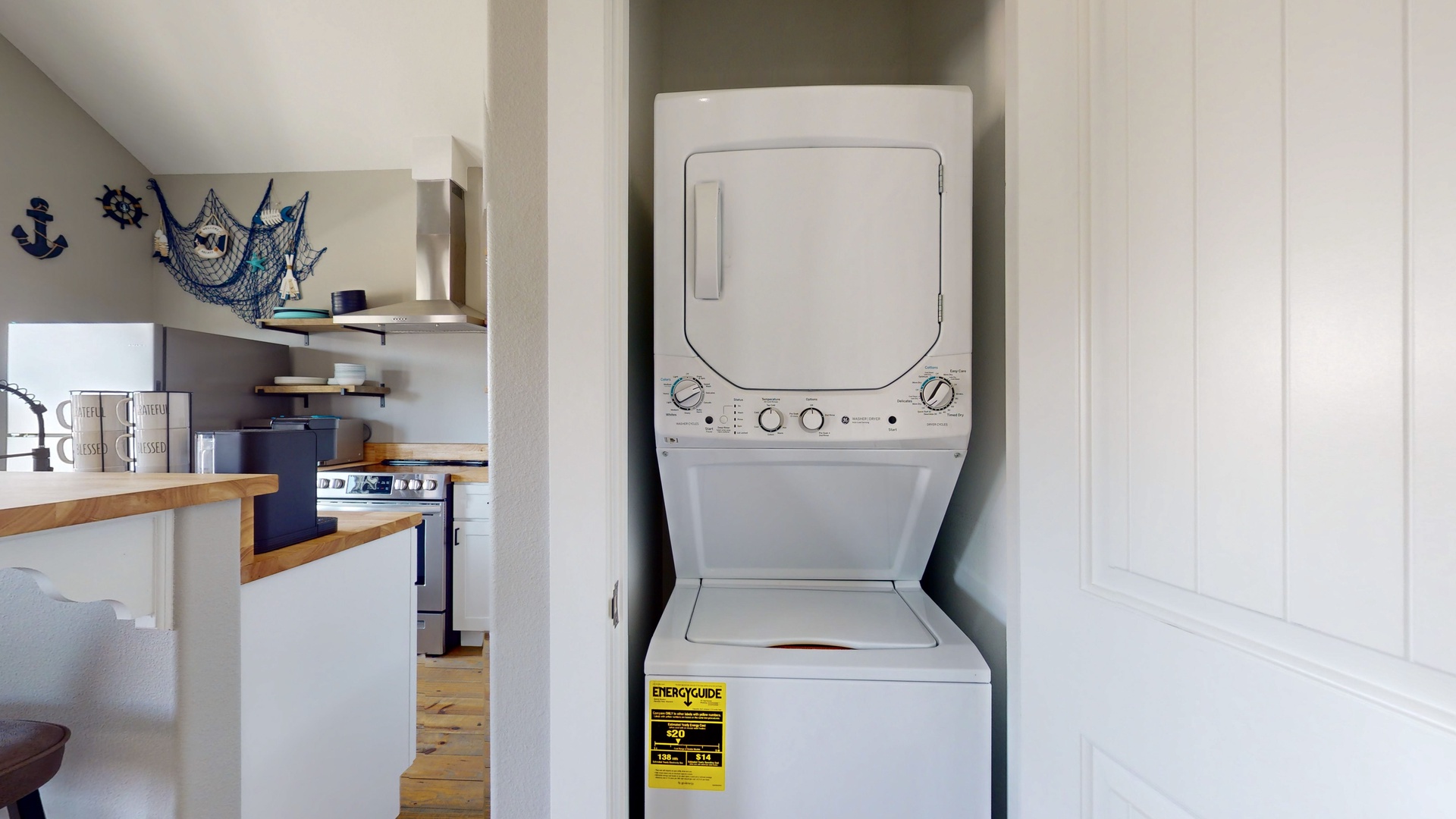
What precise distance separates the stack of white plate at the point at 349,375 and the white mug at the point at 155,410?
272cm

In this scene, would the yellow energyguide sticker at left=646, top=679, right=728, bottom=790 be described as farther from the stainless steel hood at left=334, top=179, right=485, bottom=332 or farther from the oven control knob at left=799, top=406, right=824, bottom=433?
the stainless steel hood at left=334, top=179, right=485, bottom=332

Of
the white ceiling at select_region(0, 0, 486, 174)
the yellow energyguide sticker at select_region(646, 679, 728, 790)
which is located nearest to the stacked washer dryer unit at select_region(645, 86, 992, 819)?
the yellow energyguide sticker at select_region(646, 679, 728, 790)

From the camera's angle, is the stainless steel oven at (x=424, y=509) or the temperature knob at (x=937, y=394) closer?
the temperature knob at (x=937, y=394)

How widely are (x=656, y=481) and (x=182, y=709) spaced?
1027 mm

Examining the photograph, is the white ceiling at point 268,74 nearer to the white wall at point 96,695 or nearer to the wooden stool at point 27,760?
the white wall at point 96,695

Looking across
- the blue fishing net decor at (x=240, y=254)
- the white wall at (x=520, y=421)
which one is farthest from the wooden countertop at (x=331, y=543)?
the blue fishing net decor at (x=240, y=254)

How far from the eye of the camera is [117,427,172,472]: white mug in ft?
4.24

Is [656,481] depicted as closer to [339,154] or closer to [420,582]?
[420,582]

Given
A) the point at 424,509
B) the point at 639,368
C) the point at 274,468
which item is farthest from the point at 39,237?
the point at 639,368

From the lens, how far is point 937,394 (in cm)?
108

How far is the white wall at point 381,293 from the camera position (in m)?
4.01

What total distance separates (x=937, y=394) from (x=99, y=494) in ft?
4.45

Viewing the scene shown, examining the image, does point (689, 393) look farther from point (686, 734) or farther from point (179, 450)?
point (179, 450)

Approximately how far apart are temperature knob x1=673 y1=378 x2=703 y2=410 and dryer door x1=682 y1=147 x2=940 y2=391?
0.05 meters
